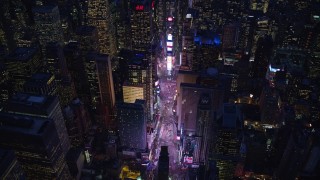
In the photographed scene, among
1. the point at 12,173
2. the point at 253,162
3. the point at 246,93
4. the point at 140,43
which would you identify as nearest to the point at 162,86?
the point at 140,43

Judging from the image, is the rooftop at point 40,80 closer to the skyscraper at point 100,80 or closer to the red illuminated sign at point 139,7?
the skyscraper at point 100,80

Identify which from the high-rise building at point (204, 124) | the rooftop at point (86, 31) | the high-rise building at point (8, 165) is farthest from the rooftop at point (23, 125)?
the rooftop at point (86, 31)

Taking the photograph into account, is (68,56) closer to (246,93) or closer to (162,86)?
(162,86)

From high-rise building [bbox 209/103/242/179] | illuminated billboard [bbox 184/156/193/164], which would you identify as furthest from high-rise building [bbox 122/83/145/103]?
high-rise building [bbox 209/103/242/179]

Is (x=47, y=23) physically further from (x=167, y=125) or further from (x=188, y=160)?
(x=188, y=160)

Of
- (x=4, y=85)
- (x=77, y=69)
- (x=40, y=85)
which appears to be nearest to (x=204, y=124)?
(x=40, y=85)

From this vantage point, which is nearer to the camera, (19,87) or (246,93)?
(19,87)

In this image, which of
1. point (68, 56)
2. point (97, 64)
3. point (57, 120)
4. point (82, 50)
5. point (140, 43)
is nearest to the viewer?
point (57, 120)
